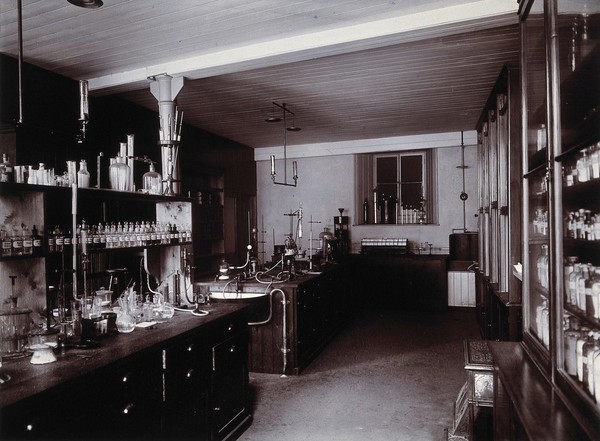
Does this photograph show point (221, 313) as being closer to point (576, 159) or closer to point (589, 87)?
point (576, 159)

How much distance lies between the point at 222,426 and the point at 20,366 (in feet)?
5.10

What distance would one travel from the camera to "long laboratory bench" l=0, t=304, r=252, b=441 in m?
2.04

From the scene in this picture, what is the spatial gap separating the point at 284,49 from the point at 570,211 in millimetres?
2701

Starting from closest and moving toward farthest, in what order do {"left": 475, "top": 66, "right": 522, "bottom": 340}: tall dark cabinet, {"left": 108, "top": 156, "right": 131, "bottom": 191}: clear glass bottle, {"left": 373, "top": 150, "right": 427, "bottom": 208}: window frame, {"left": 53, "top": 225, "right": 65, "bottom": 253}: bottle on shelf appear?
{"left": 53, "top": 225, "right": 65, "bottom": 253}: bottle on shelf
{"left": 108, "top": 156, "right": 131, "bottom": 191}: clear glass bottle
{"left": 475, "top": 66, "right": 522, "bottom": 340}: tall dark cabinet
{"left": 373, "top": 150, "right": 427, "bottom": 208}: window frame

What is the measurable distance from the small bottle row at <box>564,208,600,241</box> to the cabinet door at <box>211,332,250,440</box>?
7.83ft

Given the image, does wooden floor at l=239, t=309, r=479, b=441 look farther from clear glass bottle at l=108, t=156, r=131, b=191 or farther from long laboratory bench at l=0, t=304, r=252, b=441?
clear glass bottle at l=108, t=156, r=131, b=191

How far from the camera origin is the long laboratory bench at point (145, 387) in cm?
204

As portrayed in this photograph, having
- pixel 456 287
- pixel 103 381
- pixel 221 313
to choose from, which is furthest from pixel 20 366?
pixel 456 287

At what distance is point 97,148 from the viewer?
551 centimetres

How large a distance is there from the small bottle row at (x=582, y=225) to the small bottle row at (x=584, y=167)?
0.56ft

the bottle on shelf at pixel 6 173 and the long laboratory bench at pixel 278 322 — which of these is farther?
the long laboratory bench at pixel 278 322

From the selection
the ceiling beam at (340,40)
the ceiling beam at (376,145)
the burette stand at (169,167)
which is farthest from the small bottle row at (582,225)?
the ceiling beam at (376,145)

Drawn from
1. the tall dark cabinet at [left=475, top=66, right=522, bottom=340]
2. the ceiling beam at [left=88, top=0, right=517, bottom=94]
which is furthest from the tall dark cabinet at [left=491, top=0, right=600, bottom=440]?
the tall dark cabinet at [left=475, top=66, right=522, bottom=340]

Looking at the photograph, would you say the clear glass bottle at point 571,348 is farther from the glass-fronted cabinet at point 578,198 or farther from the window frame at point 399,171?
the window frame at point 399,171
